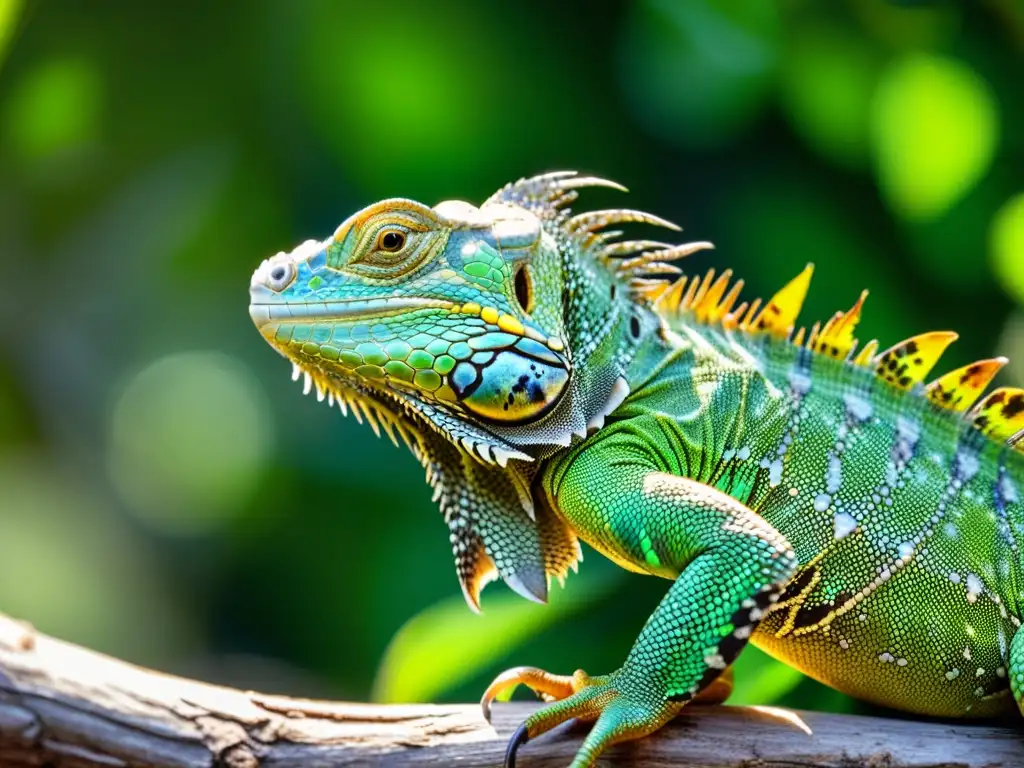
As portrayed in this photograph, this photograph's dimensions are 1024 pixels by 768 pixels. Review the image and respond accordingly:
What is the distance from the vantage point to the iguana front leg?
217 cm

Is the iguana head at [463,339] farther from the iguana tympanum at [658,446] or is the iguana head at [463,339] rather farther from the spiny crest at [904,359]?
the spiny crest at [904,359]

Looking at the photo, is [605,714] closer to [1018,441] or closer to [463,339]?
[463,339]

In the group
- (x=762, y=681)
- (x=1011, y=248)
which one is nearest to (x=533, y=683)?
(x=762, y=681)

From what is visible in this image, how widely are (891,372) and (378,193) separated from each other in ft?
11.0

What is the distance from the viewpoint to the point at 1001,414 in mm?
2822

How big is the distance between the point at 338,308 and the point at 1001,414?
6.29 ft

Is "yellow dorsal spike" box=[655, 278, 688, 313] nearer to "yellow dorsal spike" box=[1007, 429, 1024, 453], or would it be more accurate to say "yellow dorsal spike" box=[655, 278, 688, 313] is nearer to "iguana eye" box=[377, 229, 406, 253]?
"iguana eye" box=[377, 229, 406, 253]

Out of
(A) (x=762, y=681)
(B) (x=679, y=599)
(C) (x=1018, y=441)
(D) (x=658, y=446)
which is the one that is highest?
(D) (x=658, y=446)

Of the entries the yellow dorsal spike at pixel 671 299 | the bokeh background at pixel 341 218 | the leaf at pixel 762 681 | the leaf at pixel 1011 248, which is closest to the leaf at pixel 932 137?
the bokeh background at pixel 341 218

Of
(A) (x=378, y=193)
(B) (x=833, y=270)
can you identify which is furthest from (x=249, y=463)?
(B) (x=833, y=270)

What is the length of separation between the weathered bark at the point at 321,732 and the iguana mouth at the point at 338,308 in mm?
898

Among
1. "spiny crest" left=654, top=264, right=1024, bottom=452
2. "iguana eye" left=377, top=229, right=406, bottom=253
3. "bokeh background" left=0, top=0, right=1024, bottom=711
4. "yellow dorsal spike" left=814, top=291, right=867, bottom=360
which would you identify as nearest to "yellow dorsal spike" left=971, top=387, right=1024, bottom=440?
"spiny crest" left=654, top=264, right=1024, bottom=452

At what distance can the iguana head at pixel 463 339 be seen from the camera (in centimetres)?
242

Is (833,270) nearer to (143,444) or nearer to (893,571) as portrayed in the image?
(893,571)
